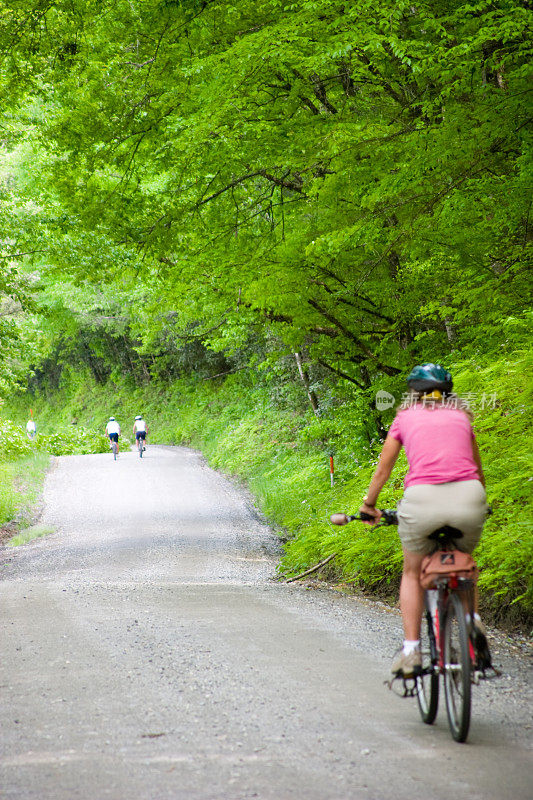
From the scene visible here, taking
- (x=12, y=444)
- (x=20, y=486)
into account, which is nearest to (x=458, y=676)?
(x=20, y=486)

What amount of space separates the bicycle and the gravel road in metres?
0.19

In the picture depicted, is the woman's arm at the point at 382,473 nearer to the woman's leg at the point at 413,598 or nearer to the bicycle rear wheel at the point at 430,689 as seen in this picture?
the woman's leg at the point at 413,598

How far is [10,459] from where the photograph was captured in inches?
1153

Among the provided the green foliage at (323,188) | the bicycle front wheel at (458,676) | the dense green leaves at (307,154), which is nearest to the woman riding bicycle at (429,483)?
the bicycle front wheel at (458,676)

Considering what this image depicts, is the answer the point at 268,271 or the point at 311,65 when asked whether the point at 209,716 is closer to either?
the point at 311,65

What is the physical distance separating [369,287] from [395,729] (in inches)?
354

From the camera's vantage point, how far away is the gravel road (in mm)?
3529

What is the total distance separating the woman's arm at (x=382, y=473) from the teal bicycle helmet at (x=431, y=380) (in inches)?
13.6

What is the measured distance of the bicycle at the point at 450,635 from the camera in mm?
3861

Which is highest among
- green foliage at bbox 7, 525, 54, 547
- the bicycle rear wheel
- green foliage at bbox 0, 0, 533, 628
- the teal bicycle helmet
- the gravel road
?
green foliage at bbox 0, 0, 533, 628

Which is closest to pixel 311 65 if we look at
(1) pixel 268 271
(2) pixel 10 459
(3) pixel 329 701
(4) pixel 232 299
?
(1) pixel 268 271

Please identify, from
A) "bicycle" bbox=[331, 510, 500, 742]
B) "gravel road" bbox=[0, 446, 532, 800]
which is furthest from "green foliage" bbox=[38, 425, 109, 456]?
"bicycle" bbox=[331, 510, 500, 742]

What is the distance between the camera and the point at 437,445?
13.9 feet

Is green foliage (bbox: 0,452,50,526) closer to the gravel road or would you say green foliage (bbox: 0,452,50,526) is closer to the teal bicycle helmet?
the gravel road
